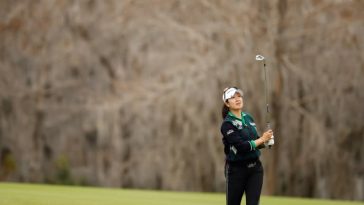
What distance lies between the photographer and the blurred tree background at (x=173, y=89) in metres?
20.9

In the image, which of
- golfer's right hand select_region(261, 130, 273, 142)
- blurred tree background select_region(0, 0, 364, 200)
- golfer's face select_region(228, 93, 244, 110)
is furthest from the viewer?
blurred tree background select_region(0, 0, 364, 200)

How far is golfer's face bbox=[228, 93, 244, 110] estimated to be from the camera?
772 centimetres

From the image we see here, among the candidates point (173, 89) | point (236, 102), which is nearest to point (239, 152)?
point (236, 102)

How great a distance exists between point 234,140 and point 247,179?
17.5 inches

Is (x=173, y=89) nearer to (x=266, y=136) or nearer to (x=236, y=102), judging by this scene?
(x=236, y=102)

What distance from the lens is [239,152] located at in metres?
7.63

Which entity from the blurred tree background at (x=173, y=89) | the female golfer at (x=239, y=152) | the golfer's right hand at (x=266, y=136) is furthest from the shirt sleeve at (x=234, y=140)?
the blurred tree background at (x=173, y=89)

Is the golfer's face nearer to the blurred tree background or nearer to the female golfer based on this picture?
the female golfer

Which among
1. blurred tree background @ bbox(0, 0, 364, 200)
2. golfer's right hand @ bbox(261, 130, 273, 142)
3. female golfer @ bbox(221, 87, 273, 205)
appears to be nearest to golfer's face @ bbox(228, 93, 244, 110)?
female golfer @ bbox(221, 87, 273, 205)

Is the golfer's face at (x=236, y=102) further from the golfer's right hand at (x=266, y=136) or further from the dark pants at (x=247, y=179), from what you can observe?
the dark pants at (x=247, y=179)

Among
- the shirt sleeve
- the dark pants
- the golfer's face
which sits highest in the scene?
the golfer's face

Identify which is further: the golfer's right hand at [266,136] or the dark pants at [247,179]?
the dark pants at [247,179]

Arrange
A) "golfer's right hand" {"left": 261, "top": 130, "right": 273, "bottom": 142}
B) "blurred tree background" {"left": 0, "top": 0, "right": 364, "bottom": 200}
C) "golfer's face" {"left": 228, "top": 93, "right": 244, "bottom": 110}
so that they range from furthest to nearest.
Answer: "blurred tree background" {"left": 0, "top": 0, "right": 364, "bottom": 200} → "golfer's face" {"left": 228, "top": 93, "right": 244, "bottom": 110} → "golfer's right hand" {"left": 261, "top": 130, "right": 273, "bottom": 142}

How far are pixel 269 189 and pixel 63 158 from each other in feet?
27.4
